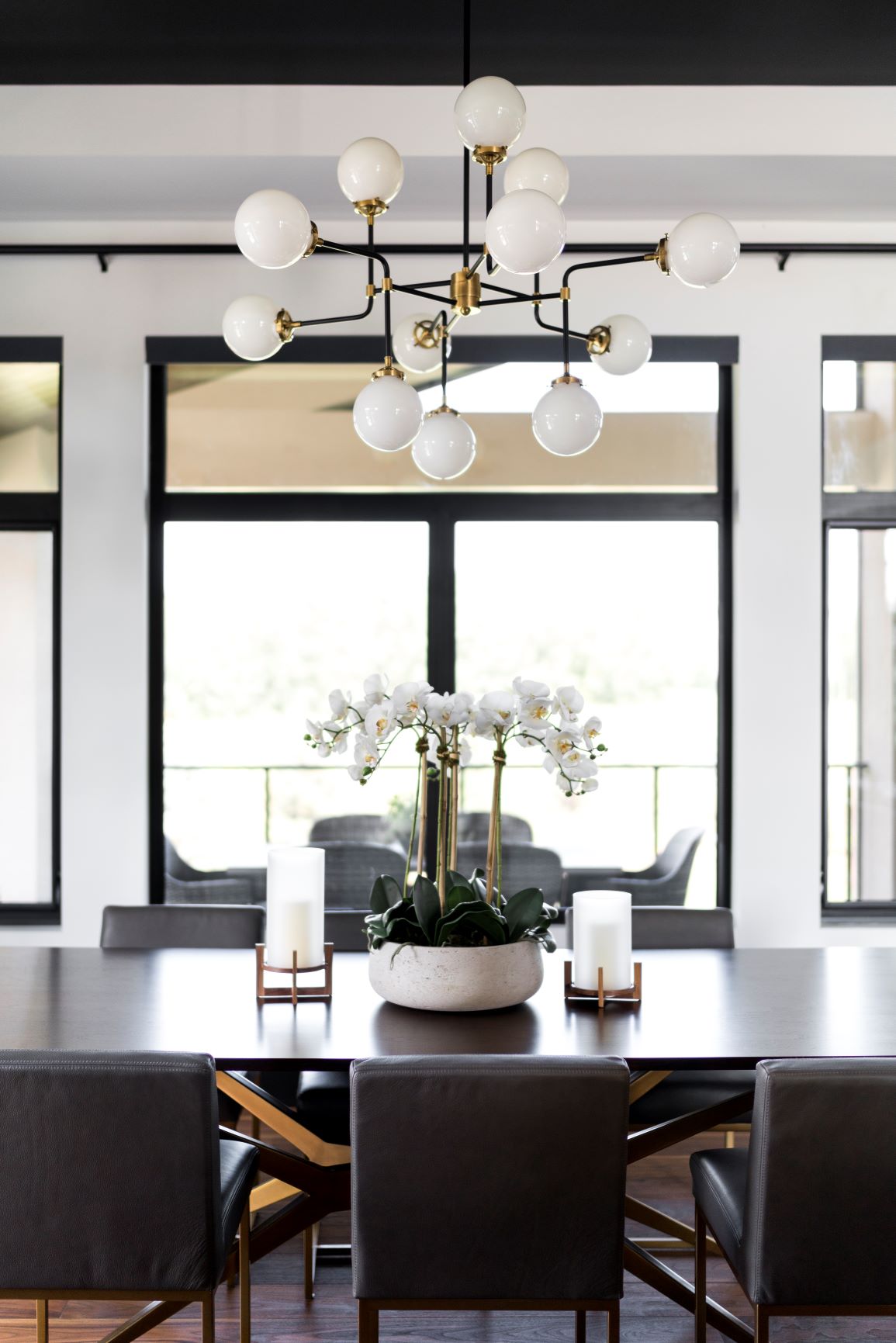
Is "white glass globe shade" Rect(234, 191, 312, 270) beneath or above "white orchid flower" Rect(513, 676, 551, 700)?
above

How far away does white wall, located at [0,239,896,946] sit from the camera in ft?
13.9

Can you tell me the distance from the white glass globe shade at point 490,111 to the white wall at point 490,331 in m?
2.09

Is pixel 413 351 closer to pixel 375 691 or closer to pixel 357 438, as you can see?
pixel 375 691

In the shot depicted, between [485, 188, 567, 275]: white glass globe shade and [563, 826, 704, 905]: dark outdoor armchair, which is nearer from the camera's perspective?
[485, 188, 567, 275]: white glass globe shade

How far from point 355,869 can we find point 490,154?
2743 mm

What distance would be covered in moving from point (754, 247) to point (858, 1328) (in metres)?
3.45

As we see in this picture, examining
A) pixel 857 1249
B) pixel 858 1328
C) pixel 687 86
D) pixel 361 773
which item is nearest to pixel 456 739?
pixel 361 773

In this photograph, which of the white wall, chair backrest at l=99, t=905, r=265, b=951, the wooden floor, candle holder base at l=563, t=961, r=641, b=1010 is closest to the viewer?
candle holder base at l=563, t=961, r=641, b=1010

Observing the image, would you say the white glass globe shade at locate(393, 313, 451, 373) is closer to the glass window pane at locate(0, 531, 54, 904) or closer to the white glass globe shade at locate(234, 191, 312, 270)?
the white glass globe shade at locate(234, 191, 312, 270)

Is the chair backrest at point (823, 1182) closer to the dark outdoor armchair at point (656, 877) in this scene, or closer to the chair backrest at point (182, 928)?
the chair backrest at point (182, 928)

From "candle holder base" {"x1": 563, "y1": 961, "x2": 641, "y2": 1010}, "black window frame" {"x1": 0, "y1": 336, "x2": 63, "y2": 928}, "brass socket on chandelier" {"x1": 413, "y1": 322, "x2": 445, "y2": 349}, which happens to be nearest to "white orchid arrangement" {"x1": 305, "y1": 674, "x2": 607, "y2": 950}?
"candle holder base" {"x1": 563, "y1": 961, "x2": 641, "y2": 1010}

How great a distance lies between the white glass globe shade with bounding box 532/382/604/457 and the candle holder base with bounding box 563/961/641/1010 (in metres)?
1.14

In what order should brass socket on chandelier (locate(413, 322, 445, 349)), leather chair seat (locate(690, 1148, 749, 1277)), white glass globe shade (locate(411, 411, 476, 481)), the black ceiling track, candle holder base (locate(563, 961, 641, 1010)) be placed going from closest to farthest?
leather chair seat (locate(690, 1148, 749, 1277))
candle holder base (locate(563, 961, 641, 1010))
white glass globe shade (locate(411, 411, 476, 481))
brass socket on chandelier (locate(413, 322, 445, 349))
the black ceiling track

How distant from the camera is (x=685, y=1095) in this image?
2.72m
